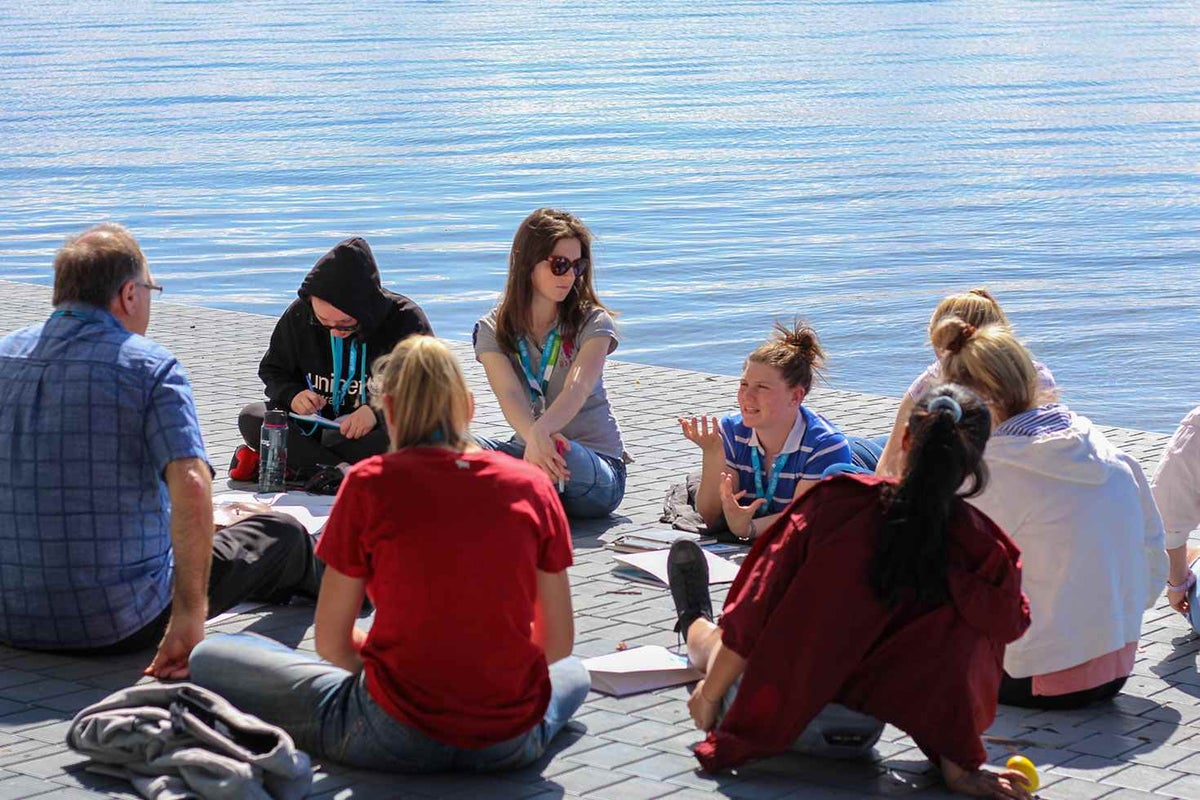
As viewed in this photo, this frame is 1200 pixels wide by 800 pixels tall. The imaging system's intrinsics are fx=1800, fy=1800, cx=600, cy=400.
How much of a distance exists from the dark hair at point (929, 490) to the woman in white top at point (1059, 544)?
915 mm

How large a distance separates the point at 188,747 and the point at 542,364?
3.59 m

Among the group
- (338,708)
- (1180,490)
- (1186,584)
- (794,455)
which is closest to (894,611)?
(338,708)

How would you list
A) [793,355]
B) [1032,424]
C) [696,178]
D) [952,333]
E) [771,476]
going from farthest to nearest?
[696,178] < [771,476] < [793,355] < [952,333] < [1032,424]

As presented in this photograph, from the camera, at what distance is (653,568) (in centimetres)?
689

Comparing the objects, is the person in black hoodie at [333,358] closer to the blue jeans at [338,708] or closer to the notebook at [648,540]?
the notebook at [648,540]

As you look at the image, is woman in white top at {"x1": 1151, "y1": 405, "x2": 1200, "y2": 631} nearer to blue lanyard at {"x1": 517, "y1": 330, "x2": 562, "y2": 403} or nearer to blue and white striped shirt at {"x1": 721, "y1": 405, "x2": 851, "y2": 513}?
blue and white striped shirt at {"x1": 721, "y1": 405, "x2": 851, "y2": 513}

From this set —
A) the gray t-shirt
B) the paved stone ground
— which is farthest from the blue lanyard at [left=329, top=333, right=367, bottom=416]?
the paved stone ground

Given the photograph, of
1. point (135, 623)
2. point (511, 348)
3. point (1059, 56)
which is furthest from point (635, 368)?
point (1059, 56)

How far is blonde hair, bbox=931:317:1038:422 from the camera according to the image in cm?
529

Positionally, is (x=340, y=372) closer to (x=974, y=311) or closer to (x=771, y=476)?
(x=771, y=476)

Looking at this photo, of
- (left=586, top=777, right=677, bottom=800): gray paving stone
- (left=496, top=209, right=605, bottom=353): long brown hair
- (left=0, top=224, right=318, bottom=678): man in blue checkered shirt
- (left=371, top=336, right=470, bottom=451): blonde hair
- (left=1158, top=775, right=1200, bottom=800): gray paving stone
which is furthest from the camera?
(left=496, top=209, right=605, bottom=353): long brown hair

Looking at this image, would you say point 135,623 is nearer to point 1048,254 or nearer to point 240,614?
point 240,614

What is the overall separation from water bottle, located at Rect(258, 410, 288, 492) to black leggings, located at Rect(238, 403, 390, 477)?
0.11 metres

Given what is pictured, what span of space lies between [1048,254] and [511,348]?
1164 cm
